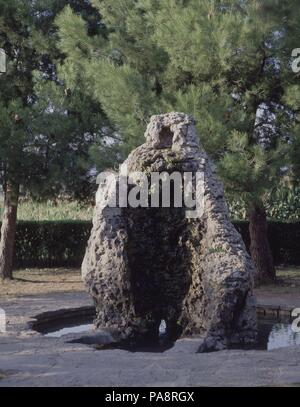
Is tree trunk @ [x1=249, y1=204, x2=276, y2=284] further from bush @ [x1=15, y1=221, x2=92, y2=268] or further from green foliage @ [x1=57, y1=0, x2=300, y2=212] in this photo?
bush @ [x1=15, y1=221, x2=92, y2=268]

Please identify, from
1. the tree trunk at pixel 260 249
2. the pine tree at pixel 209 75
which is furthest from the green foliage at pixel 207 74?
the tree trunk at pixel 260 249

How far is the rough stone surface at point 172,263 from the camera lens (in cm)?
755

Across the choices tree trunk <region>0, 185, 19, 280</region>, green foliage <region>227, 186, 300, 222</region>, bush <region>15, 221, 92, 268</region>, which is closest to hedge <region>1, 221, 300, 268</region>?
bush <region>15, 221, 92, 268</region>

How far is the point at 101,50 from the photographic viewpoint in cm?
1368

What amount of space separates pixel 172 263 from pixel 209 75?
5.29 metres

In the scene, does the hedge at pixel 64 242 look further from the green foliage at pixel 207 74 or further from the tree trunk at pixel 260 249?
the green foliage at pixel 207 74

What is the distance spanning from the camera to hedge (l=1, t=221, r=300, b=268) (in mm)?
18297

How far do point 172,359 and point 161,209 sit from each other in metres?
2.58

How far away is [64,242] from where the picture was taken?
729 inches

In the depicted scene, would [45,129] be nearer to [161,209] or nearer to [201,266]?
[161,209]

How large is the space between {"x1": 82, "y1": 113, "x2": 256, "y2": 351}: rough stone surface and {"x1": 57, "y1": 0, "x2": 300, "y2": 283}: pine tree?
3.12 metres

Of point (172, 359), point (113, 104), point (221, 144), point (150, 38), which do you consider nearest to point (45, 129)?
point (113, 104)

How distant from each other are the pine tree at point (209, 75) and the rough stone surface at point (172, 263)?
312 cm

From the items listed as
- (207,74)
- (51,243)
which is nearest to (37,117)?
(207,74)
